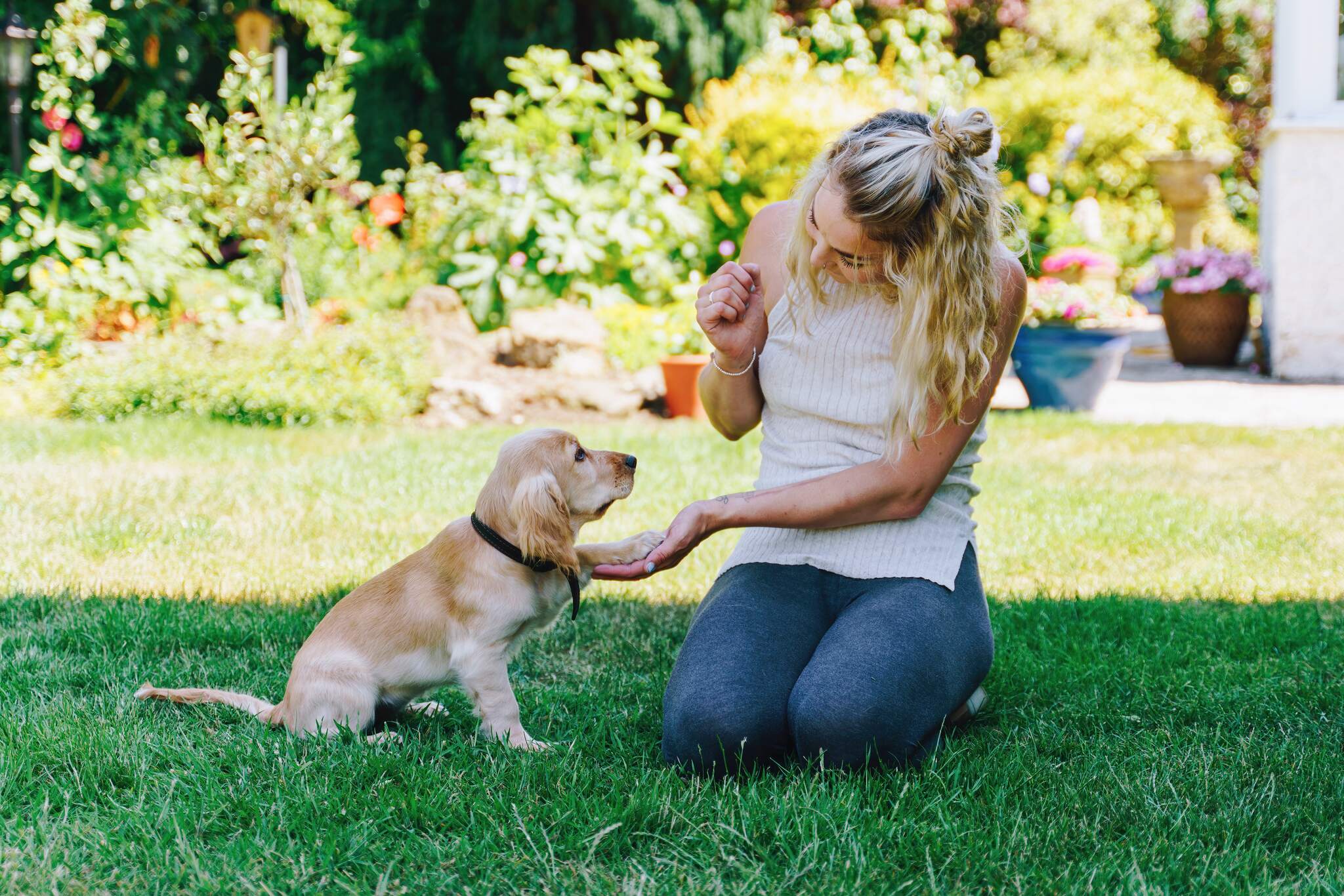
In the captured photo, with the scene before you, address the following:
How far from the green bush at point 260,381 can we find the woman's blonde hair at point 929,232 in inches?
185

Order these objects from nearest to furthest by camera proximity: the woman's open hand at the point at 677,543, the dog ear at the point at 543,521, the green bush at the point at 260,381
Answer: the dog ear at the point at 543,521
the woman's open hand at the point at 677,543
the green bush at the point at 260,381

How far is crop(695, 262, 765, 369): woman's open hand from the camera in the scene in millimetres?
2975

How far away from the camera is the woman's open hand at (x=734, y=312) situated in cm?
297

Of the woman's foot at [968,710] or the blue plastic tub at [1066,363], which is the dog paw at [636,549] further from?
the blue plastic tub at [1066,363]

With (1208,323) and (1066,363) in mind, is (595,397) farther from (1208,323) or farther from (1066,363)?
(1208,323)

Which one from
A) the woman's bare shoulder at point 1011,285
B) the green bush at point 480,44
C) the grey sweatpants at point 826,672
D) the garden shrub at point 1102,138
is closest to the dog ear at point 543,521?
the grey sweatpants at point 826,672

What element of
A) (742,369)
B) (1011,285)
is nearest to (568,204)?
(742,369)

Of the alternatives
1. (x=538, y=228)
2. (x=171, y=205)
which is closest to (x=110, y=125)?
(x=171, y=205)

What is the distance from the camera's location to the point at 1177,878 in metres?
2.17

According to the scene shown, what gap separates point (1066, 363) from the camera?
7.43 m

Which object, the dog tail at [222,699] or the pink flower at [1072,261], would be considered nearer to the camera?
the dog tail at [222,699]

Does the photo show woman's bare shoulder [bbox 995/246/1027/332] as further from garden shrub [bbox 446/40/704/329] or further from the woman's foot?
garden shrub [bbox 446/40/704/329]

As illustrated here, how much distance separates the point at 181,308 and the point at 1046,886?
7.78 m

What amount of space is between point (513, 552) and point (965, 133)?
4.46 ft
